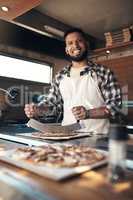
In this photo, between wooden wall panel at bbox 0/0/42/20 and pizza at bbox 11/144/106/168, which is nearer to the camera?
pizza at bbox 11/144/106/168

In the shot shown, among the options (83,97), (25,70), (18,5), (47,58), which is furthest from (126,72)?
(18,5)

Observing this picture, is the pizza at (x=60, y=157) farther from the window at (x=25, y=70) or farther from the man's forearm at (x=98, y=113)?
the window at (x=25, y=70)

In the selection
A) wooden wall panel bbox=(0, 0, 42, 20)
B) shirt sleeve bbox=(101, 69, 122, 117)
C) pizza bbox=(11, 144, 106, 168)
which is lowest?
pizza bbox=(11, 144, 106, 168)

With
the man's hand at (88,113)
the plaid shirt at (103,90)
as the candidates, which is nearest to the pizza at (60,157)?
the man's hand at (88,113)

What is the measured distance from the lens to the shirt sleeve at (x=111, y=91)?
1.50m

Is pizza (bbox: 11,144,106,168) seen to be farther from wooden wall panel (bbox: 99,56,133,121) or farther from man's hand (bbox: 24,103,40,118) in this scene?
wooden wall panel (bbox: 99,56,133,121)

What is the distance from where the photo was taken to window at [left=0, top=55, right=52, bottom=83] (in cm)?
262

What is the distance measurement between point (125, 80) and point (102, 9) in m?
1.13

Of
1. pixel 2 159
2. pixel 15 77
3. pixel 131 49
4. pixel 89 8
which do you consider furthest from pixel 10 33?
pixel 2 159

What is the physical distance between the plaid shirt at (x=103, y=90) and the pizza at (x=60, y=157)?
618 mm

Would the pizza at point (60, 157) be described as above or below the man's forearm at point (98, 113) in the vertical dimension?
below

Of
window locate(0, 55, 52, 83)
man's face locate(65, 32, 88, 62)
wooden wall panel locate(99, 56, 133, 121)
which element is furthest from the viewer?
wooden wall panel locate(99, 56, 133, 121)

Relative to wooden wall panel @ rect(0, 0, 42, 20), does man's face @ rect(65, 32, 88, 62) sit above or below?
below

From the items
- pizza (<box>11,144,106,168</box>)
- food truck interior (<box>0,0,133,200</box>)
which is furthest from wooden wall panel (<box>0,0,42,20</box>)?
pizza (<box>11,144,106,168</box>)
